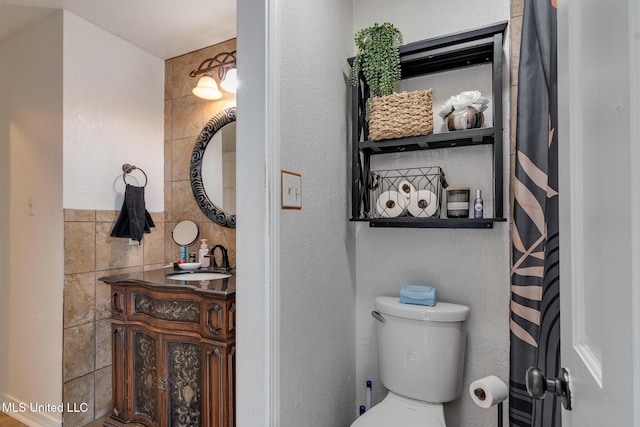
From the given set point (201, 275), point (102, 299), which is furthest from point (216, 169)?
point (102, 299)

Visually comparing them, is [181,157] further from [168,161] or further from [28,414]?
[28,414]

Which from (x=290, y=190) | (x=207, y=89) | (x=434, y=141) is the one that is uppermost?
(x=207, y=89)

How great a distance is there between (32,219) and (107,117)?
75 centimetres

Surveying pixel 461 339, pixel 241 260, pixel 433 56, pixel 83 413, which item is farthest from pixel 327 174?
pixel 83 413

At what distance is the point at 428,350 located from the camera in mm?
1321

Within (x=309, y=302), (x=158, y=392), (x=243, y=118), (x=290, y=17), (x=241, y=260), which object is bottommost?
(x=158, y=392)

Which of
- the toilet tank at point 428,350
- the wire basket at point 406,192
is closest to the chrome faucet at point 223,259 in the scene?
the wire basket at point 406,192

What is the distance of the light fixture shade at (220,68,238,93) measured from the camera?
2.10m

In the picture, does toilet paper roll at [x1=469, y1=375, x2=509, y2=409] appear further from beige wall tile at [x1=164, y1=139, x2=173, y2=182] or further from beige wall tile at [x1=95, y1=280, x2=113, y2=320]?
beige wall tile at [x1=164, y1=139, x2=173, y2=182]

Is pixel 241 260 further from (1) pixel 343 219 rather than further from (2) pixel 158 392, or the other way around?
(2) pixel 158 392

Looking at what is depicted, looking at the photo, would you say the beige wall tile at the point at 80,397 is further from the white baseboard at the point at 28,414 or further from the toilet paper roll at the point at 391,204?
the toilet paper roll at the point at 391,204

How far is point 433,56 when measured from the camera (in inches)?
55.9

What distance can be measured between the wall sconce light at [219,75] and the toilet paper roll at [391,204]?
123 centimetres

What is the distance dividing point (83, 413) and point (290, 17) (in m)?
2.34
